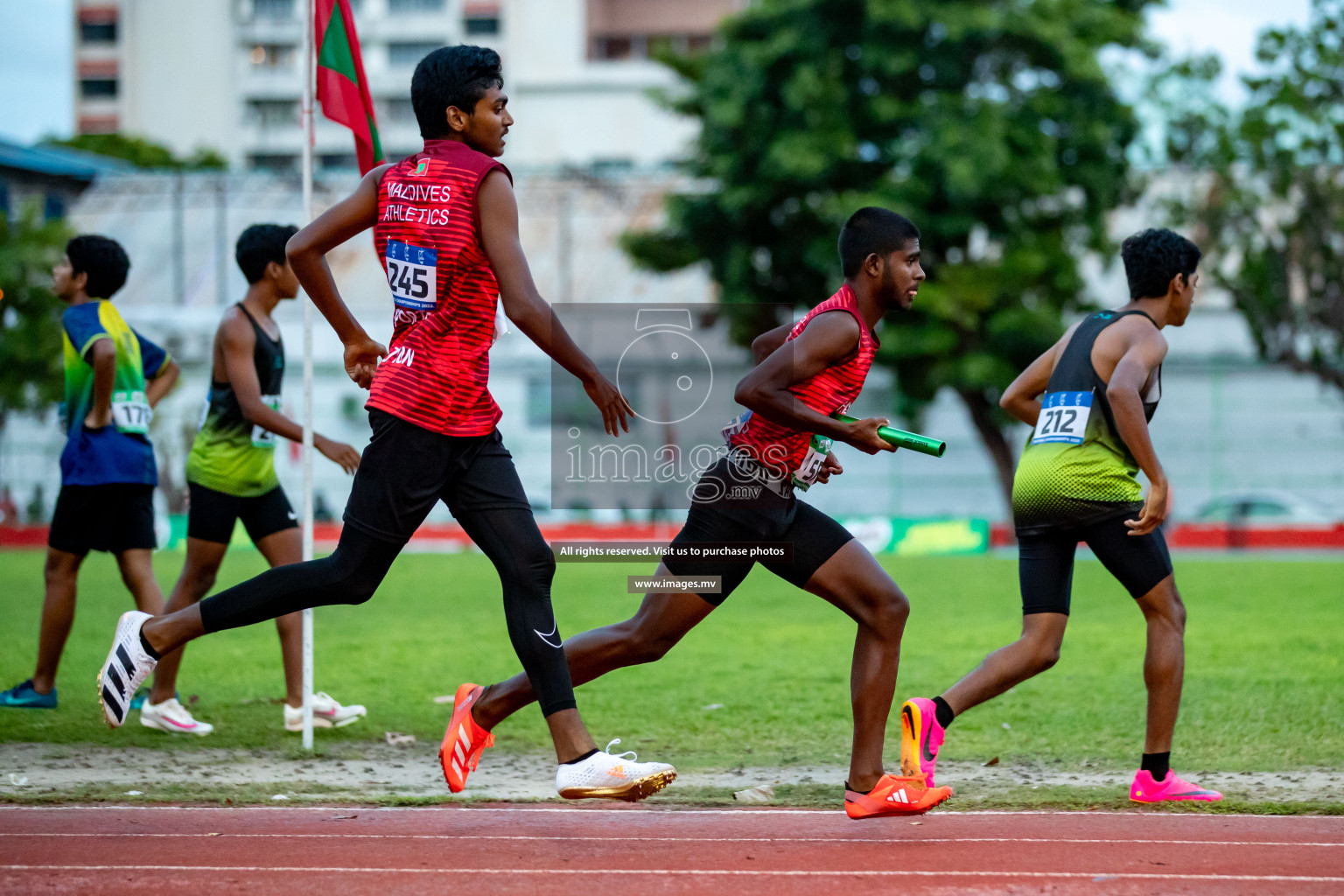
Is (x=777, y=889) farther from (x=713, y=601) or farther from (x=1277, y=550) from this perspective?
(x=1277, y=550)

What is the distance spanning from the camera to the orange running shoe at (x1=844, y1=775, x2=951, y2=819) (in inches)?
185

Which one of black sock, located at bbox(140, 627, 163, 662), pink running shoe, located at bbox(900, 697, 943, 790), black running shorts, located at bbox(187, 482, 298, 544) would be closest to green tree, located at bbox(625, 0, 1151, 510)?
black running shorts, located at bbox(187, 482, 298, 544)

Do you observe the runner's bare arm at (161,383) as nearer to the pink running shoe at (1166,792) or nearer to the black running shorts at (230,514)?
the black running shorts at (230,514)

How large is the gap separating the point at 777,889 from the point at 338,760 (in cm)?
281

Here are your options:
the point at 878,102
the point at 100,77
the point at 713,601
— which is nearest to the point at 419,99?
the point at 713,601

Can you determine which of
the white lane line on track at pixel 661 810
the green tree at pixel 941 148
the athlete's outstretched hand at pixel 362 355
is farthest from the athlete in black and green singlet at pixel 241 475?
the green tree at pixel 941 148

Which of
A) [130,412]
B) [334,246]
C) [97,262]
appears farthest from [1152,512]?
[97,262]

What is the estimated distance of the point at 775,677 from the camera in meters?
8.61

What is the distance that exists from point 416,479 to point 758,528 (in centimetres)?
118

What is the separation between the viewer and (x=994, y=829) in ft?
15.5

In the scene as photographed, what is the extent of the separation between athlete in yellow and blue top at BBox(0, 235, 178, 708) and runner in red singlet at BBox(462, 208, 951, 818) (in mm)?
3098

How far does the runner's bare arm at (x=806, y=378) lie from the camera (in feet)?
15.3

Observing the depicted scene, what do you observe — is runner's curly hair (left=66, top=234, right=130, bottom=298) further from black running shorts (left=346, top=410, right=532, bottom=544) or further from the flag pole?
black running shorts (left=346, top=410, right=532, bottom=544)

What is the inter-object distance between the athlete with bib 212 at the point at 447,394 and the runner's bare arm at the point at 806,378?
556 mm
